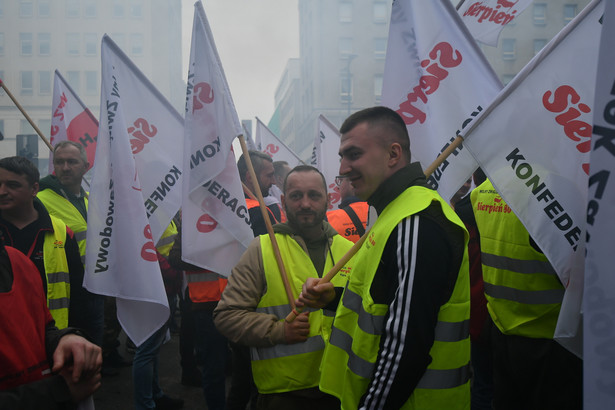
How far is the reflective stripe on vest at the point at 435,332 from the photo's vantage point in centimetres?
166

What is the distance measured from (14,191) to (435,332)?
9.58 ft

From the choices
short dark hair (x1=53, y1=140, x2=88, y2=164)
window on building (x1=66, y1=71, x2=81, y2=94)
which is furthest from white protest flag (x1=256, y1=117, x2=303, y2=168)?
window on building (x1=66, y1=71, x2=81, y2=94)

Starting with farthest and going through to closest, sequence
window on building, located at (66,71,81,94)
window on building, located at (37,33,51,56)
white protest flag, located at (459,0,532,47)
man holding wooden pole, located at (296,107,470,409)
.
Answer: window on building, located at (37,33,51,56)
window on building, located at (66,71,81,94)
white protest flag, located at (459,0,532,47)
man holding wooden pole, located at (296,107,470,409)

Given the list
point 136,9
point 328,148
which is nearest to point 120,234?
point 328,148

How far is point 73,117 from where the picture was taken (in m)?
5.41

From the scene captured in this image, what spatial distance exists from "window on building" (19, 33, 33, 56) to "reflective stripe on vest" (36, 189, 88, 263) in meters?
58.2

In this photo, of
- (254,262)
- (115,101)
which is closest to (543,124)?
(254,262)

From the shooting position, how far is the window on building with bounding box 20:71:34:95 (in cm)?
5084

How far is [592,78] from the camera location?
227 cm

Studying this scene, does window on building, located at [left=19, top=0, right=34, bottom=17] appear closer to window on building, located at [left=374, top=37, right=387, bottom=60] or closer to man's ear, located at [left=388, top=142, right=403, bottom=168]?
window on building, located at [left=374, top=37, right=387, bottom=60]

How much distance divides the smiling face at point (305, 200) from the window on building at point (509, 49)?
4132 cm

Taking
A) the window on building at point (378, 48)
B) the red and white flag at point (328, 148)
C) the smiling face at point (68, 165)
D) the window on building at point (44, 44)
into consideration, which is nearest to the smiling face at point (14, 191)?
the smiling face at point (68, 165)

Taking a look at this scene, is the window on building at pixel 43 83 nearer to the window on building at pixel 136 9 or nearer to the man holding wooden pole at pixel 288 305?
the window on building at pixel 136 9

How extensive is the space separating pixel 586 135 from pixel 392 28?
1503mm
